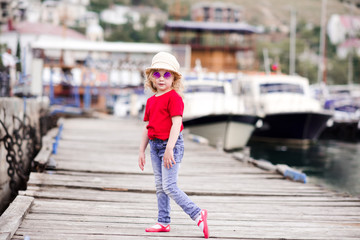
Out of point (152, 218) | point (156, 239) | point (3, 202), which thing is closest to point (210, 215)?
point (152, 218)

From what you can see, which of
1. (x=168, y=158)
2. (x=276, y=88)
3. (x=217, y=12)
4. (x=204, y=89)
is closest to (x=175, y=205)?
(x=168, y=158)

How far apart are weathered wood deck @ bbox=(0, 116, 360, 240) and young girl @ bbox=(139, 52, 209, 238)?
37 cm

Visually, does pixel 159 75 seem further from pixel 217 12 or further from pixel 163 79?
pixel 217 12

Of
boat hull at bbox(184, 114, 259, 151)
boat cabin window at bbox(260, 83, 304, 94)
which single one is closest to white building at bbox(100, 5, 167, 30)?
boat cabin window at bbox(260, 83, 304, 94)

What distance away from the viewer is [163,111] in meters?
Answer: 3.88

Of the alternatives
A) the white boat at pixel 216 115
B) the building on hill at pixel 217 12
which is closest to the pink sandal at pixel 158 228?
the white boat at pixel 216 115

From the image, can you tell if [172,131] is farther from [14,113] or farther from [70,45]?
[70,45]

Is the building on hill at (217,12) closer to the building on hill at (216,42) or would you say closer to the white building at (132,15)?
Result: the building on hill at (216,42)

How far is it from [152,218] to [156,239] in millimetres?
688

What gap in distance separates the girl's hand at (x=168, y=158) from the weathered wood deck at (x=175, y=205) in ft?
2.03

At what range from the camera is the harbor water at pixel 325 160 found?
11.9 metres

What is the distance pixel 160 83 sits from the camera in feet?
12.8

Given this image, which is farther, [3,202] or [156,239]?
[3,202]

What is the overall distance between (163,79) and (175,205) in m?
1.85
